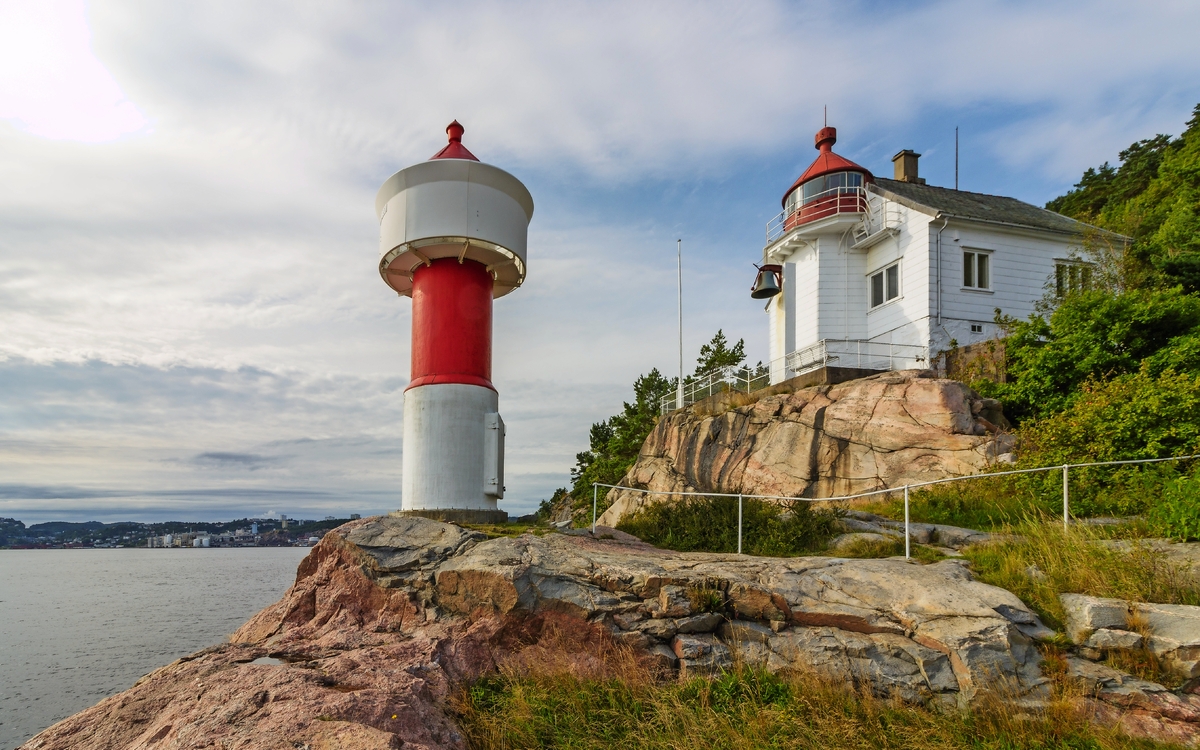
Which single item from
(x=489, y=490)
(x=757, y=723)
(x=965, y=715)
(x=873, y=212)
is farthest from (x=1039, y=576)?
(x=873, y=212)

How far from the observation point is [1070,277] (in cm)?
2170

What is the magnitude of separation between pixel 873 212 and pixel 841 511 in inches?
564

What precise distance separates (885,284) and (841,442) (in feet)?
26.2

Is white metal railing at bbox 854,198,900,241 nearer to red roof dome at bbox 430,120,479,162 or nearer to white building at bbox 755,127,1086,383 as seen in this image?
white building at bbox 755,127,1086,383

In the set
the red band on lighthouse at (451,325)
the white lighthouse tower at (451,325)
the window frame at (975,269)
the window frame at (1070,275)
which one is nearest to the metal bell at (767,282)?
the window frame at (975,269)

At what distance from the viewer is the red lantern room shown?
23.3 m

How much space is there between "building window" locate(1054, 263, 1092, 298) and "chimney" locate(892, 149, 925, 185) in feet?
22.9

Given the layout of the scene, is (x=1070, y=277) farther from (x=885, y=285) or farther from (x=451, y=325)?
(x=451, y=325)

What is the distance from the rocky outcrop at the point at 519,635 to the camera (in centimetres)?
647

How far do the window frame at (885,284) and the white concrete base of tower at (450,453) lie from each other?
47.8 ft

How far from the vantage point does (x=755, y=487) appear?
17.5m

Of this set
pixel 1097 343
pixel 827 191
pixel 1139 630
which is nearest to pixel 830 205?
pixel 827 191

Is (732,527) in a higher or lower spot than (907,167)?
lower

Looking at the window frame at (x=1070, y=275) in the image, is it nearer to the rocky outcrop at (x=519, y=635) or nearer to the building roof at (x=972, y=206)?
the building roof at (x=972, y=206)
